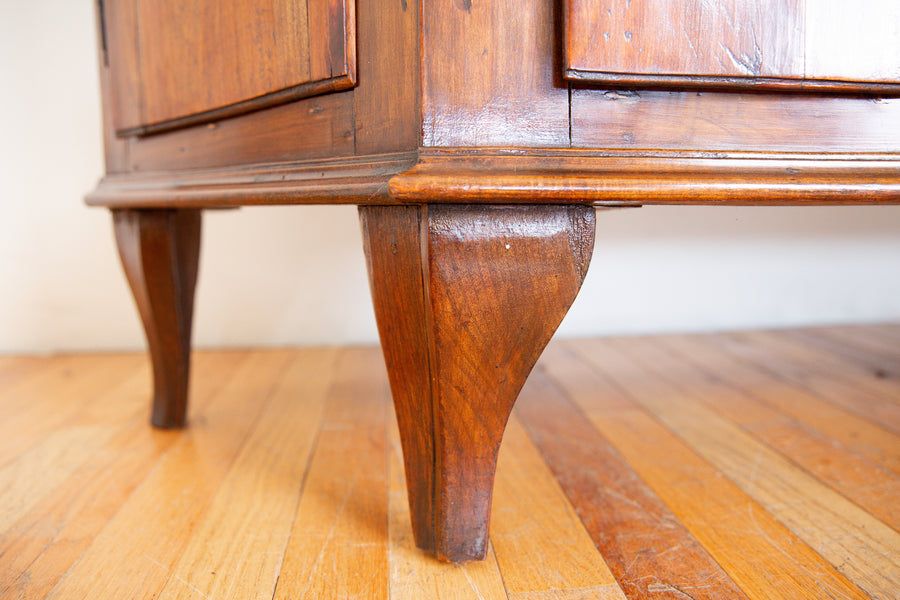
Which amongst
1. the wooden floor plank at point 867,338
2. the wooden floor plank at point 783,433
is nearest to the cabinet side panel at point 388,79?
the wooden floor plank at point 783,433

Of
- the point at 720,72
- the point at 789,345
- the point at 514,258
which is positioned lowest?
the point at 789,345

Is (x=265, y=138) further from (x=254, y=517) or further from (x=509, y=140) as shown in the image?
(x=254, y=517)

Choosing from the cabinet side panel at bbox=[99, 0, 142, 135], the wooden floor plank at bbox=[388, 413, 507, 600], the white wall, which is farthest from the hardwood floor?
the cabinet side panel at bbox=[99, 0, 142, 135]

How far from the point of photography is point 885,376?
1.02m

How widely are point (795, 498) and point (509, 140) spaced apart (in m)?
0.43

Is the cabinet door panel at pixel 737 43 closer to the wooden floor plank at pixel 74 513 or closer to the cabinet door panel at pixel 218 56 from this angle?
the cabinet door panel at pixel 218 56

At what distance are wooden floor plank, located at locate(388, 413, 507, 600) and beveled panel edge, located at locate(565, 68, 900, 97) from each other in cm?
33

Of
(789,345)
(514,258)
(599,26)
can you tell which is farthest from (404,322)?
(789,345)

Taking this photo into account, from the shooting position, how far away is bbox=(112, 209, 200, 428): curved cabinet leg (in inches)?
28.4

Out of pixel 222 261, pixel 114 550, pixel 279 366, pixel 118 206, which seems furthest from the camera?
pixel 222 261

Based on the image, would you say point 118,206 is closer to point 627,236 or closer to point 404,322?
point 404,322

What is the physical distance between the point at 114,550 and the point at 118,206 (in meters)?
0.34

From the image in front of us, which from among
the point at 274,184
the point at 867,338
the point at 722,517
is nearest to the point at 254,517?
the point at 274,184

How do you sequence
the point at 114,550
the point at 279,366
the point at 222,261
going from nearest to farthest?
the point at 114,550
the point at 279,366
the point at 222,261
